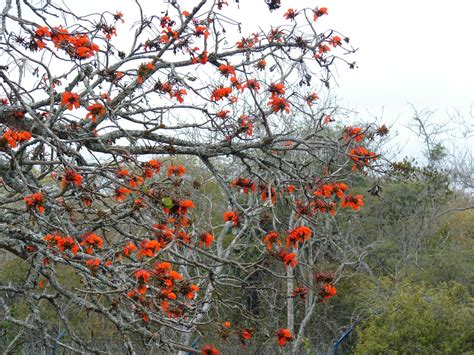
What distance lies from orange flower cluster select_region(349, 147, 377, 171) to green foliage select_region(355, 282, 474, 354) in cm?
647

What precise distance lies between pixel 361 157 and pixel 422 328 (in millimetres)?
6731

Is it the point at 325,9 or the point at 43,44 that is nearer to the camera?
the point at 43,44

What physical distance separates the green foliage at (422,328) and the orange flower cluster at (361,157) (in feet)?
21.2

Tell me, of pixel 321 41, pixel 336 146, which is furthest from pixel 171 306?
pixel 321 41

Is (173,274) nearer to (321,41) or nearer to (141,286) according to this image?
(141,286)

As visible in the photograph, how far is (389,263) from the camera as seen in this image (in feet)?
45.3

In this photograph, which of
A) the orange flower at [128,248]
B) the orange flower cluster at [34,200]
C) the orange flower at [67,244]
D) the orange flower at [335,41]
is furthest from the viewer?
the orange flower at [335,41]

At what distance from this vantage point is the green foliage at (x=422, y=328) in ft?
29.7

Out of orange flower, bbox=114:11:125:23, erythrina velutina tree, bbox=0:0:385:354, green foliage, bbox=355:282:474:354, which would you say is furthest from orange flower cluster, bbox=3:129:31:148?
green foliage, bbox=355:282:474:354

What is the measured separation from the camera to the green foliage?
9062 millimetres

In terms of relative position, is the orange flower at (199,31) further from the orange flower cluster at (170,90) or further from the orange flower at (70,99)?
the orange flower at (70,99)

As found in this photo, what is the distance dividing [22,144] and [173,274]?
0.86 metres

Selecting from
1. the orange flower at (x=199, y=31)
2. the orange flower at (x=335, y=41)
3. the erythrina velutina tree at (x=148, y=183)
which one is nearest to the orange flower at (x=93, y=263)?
the erythrina velutina tree at (x=148, y=183)

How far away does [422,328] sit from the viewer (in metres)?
9.09
